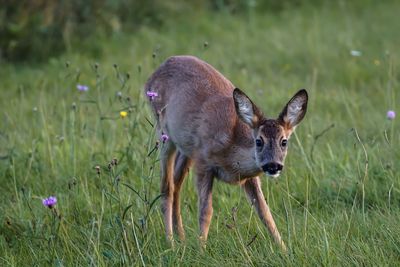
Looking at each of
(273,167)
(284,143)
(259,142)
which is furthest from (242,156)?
(273,167)

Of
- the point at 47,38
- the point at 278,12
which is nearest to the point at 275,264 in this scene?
the point at 47,38

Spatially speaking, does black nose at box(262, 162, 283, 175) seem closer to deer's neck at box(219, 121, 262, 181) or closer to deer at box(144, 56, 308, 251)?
deer at box(144, 56, 308, 251)

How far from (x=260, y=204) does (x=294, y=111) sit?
0.65 meters

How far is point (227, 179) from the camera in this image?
597 cm

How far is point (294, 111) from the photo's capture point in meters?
5.64

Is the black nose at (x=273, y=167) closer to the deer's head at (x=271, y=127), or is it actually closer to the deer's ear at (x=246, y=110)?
the deer's head at (x=271, y=127)

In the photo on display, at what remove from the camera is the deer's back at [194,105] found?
19.7ft

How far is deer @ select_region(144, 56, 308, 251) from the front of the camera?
5.54 meters

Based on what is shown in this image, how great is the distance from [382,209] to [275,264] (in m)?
1.19

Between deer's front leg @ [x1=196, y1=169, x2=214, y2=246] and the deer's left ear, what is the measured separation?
68 centimetres

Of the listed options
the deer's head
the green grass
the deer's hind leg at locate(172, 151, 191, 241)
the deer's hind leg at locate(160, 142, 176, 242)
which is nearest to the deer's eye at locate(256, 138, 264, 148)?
the deer's head

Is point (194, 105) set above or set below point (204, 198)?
above

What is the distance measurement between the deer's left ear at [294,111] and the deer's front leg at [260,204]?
0.52m

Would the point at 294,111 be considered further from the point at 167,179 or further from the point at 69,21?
the point at 69,21
